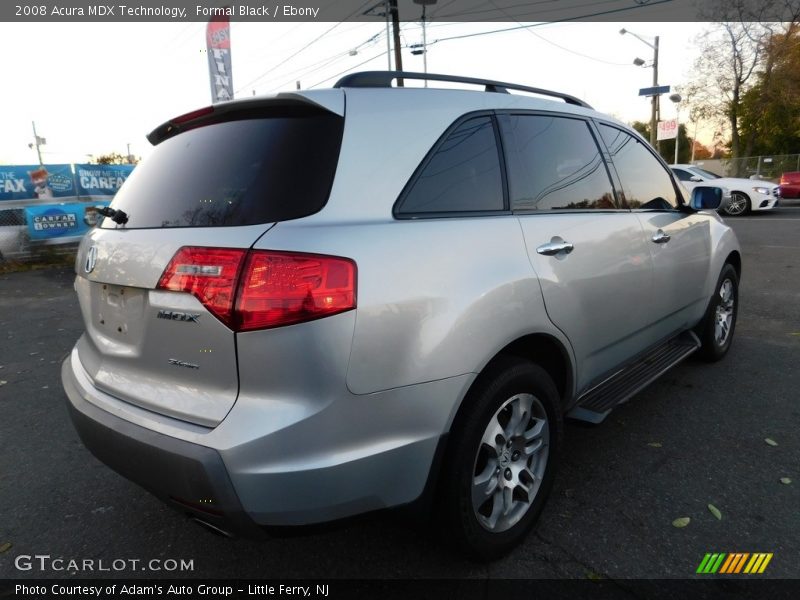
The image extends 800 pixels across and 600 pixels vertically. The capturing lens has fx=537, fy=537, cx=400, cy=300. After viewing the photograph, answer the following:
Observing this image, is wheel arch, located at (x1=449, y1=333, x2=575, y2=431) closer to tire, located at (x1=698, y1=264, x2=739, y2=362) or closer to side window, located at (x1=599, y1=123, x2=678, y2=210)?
side window, located at (x1=599, y1=123, x2=678, y2=210)

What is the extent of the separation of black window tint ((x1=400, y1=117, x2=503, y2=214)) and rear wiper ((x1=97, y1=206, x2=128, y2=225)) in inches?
44.6

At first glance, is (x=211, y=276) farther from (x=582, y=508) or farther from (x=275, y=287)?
(x=582, y=508)

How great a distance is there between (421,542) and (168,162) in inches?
74.5

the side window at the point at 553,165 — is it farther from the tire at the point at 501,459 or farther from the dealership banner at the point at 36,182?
the dealership banner at the point at 36,182

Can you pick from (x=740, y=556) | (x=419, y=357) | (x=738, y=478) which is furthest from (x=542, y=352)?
(x=738, y=478)

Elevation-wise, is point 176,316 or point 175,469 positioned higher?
point 176,316

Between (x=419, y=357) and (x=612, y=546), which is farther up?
(x=419, y=357)

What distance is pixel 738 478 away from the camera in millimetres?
2635

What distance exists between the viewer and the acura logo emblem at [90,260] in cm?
208

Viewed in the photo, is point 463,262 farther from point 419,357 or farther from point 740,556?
point 740,556

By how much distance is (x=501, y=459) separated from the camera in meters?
2.09

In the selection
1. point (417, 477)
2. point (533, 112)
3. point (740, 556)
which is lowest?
point (740, 556)

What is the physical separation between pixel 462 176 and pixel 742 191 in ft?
52.8

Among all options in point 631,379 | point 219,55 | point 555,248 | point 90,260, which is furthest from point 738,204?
point 90,260
